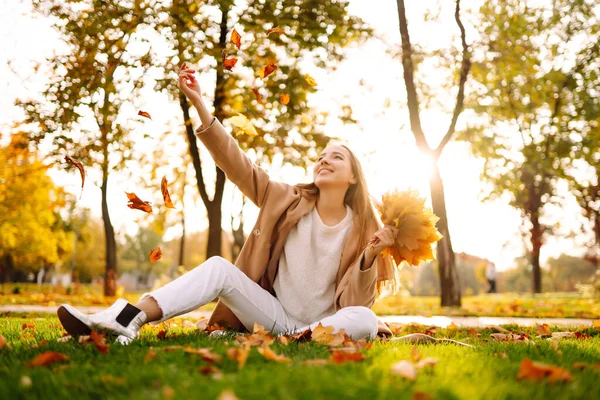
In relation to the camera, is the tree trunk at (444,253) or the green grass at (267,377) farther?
the tree trunk at (444,253)

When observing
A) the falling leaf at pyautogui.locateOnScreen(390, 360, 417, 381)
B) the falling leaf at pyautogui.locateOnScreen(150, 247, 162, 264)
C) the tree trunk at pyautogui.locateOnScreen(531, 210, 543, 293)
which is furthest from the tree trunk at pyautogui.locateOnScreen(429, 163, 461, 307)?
the tree trunk at pyautogui.locateOnScreen(531, 210, 543, 293)

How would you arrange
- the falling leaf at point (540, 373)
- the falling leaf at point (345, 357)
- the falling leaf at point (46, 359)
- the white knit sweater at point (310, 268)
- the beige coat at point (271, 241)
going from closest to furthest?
the falling leaf at point (540, 373)
the falling leaf at point (46, 359)
the falling leaf at point (345, 357)
the beige coat at point (271, 241)
the white knit sweater at point (310, 268)

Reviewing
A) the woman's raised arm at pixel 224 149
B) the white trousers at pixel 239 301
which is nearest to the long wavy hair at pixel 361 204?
the woman's raised arm at pixel 224 149

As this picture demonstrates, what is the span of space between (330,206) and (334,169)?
0.33 m

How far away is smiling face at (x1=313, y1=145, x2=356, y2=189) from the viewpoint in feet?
14.3

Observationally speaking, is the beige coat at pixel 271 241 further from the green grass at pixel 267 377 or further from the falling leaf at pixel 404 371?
the falling leaf at pixel 404 371

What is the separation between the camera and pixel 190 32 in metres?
9.67

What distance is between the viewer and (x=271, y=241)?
14.0 feet

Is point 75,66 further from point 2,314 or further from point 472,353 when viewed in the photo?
point 472,353

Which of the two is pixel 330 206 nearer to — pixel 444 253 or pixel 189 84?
pixel 189 84

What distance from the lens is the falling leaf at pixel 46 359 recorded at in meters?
2.40

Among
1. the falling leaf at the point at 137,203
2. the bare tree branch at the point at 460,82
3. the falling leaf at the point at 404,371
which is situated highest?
the bare tree branch at the point at 460,82

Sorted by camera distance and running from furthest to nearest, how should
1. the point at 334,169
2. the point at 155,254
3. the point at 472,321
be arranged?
1. the point at 472,321
2. the point at 155,254
3. the point at 334,169

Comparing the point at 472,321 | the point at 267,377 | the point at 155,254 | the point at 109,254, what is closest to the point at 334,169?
the point at 155,254
